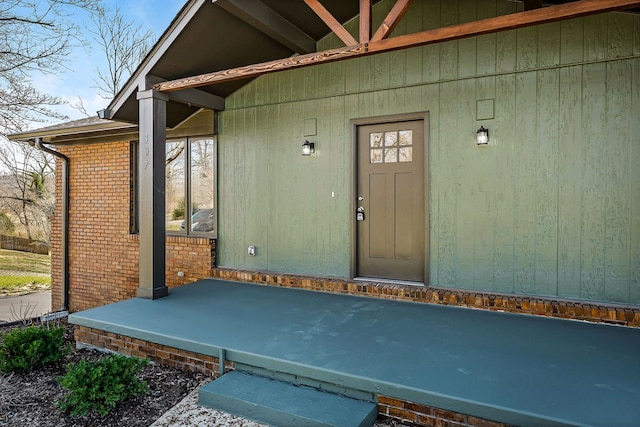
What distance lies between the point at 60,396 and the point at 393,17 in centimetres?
415

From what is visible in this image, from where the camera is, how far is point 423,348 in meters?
3.07

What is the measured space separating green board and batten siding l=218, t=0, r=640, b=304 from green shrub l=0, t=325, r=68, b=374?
259cm

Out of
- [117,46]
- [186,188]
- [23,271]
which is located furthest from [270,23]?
[23,271]

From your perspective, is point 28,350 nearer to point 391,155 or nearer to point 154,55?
point 154,55

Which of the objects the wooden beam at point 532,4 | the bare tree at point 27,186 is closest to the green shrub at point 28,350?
the wooden beam at point 532,4

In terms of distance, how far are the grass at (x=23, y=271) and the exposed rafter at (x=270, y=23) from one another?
35.8 ft

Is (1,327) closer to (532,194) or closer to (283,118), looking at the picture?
(283,118)

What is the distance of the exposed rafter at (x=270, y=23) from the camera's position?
4043mm

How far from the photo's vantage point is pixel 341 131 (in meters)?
4.96

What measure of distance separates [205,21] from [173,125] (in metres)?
2.23

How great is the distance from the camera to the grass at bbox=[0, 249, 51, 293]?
11.7 metres

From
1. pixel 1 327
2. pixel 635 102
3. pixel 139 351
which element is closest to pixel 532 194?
pixel 635 102

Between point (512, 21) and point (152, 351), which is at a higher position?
point (512, 21)

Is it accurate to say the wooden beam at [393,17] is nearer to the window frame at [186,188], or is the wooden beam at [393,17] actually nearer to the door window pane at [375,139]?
the door window pane at [375,139]
